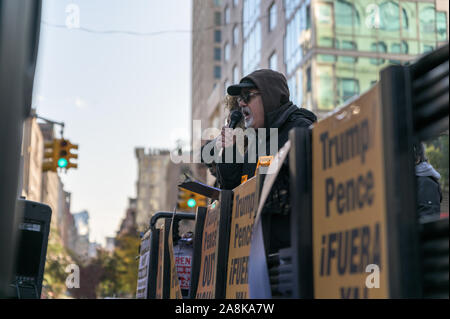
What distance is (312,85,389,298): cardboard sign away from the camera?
1.92 m

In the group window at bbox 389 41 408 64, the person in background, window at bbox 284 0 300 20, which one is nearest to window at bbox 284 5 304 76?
window at bbox 284 0 300 20

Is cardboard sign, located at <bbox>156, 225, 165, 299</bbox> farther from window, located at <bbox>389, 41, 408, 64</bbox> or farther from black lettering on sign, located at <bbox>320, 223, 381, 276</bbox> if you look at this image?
window, located at <bbox>389, 41, 408, 64</bbox>

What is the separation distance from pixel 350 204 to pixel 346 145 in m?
0.19

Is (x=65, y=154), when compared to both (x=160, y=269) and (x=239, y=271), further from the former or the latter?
(x=239, y=271)

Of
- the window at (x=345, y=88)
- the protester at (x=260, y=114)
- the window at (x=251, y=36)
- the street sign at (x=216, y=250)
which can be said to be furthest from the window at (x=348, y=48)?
the street sign at (x=216, y=250)

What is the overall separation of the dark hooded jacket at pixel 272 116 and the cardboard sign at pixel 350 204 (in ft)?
4.75

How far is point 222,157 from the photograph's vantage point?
13.7ft

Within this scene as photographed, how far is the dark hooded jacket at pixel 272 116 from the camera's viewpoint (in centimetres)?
381

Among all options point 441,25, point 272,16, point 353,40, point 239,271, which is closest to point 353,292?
point 239,271

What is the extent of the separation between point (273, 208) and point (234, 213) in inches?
26.6

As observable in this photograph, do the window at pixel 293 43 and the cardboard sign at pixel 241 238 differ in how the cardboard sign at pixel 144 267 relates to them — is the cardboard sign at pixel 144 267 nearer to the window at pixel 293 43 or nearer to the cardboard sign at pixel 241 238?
the cardboard sign at pixel 241 238

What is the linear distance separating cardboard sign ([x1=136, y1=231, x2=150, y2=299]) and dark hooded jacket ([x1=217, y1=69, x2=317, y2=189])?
5.52ft
